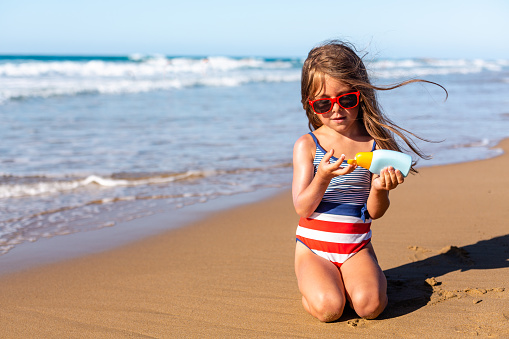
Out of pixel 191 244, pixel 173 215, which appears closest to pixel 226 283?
pixel 191 244

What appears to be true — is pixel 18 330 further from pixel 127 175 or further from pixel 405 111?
pixel 405 111

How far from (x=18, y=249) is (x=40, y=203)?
1.39 metres

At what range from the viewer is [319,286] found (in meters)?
2.72

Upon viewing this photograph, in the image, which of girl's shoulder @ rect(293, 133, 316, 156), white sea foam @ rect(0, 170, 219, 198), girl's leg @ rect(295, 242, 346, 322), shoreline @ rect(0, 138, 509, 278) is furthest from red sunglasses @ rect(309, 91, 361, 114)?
white sea foam @ rect(0, 170, 219, 198)

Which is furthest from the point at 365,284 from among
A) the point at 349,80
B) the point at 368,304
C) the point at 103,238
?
the point at 103,238

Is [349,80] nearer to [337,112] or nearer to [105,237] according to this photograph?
[337,112]

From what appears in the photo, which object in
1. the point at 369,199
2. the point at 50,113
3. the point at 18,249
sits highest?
the point at 369,199

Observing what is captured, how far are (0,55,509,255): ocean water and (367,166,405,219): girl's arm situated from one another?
0.73 m

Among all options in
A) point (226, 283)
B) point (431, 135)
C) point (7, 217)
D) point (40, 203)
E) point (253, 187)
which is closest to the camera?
point (226, 283)

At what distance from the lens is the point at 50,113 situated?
12.7m

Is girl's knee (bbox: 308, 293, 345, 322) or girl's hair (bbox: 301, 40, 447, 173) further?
→ girl's hair (bbox: 301, 40, 447, 173)

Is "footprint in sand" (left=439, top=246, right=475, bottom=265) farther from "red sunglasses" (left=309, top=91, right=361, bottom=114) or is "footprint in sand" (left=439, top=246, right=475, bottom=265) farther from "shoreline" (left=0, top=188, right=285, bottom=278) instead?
"shoreline" (left=0, top=188, right=285, bottom=278)

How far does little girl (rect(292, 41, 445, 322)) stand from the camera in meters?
2.81

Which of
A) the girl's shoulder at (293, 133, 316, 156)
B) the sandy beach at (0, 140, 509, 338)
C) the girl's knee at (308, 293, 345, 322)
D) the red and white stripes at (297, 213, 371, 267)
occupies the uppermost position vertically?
the girl's shoulder at (293, 133, 316, 156)
